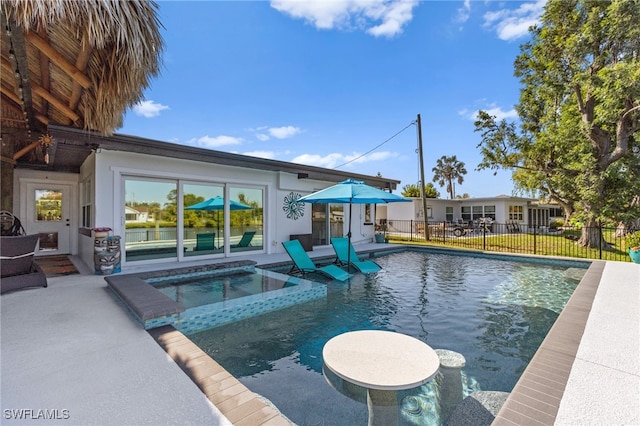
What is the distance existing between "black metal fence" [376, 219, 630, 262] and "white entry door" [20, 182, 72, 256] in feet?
45.6

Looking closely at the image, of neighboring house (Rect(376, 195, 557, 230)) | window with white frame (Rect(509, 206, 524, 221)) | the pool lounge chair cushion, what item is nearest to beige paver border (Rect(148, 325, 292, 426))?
the pool lounge chair cushion

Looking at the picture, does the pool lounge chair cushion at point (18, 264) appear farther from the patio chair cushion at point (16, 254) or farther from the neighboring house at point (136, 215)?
the neighboring house at point (136, 215)

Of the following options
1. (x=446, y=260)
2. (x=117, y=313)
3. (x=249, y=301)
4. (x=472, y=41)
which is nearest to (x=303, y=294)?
(x=249, y=301)

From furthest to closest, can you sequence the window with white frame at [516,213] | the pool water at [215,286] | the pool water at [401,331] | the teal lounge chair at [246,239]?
the window with white frame at [516,213]
the teal lounge chair at [246,239]
the pool water at [215,286]
the pool water at [401,331]

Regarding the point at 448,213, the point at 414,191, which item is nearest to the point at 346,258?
the point at 448,213

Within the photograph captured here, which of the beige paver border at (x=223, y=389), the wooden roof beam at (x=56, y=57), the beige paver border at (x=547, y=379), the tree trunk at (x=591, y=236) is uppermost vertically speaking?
the wooden roof beam at (x=56, y=57)

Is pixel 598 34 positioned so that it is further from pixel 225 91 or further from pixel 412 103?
pixel 225 91

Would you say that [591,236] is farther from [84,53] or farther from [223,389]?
[84,53]

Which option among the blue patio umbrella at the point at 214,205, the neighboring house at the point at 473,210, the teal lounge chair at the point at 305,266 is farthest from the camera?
the neighboring house at the point at 473,210

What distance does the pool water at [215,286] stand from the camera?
5043 mm

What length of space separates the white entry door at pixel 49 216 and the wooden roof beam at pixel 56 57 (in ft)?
25.3

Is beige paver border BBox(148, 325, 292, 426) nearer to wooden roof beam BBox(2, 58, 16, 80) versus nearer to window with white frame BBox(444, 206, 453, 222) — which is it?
wooden roof beam BBox(2, 58, 16, 80)

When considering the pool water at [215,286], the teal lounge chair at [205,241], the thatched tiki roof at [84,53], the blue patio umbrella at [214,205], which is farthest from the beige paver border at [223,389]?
the blue patio umbrella at [214,205]

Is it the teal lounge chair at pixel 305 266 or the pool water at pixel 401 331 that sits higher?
the teal lounge chair at pixel 305 266
